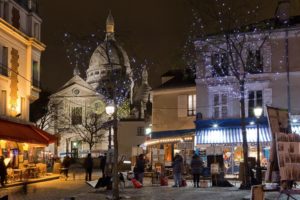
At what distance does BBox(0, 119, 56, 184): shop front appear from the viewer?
3189cm

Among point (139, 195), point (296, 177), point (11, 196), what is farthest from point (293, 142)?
point (11, 196)

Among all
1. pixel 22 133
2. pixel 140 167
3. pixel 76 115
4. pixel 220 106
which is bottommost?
pixel 140 167

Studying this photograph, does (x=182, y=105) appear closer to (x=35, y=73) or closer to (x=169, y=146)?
(x=169, y=146)

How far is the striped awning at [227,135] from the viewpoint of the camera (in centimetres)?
3851

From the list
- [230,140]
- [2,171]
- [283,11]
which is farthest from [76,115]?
[2,171]

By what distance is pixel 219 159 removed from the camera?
3152 cm

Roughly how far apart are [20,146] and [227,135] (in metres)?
14.4

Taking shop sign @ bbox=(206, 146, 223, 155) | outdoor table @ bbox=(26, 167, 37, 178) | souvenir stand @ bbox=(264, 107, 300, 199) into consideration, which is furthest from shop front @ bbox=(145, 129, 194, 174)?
souvenir stand @ bbox=(264, 107, 300, 199)

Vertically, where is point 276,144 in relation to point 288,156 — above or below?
above

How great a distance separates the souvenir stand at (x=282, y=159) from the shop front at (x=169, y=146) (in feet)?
61.5

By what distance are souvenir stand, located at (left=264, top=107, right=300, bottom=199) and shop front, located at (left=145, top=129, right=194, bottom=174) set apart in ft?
61.5

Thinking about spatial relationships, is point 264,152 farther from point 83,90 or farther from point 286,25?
point 83,90

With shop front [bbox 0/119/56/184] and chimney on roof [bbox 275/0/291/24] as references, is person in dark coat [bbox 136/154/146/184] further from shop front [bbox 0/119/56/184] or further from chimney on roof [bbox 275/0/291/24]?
chimney on roof [bbox 275/0/291/24]

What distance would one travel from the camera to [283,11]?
39469 mm
